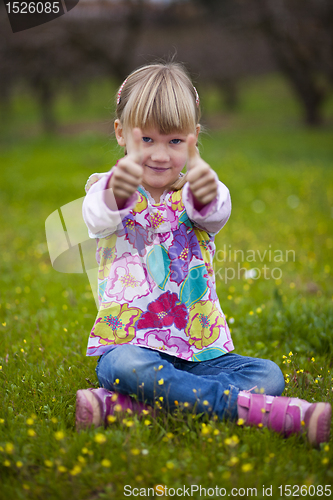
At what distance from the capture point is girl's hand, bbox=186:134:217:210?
6.80 feet

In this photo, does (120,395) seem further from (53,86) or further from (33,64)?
(53,86)

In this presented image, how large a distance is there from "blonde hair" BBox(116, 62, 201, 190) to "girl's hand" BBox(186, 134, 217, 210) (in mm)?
361

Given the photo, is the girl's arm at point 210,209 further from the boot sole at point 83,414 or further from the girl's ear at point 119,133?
the boot sole at point 83,414

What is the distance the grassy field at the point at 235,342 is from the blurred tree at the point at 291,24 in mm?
8355

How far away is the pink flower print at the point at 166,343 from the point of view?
2.40 meters

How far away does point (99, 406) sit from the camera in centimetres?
220

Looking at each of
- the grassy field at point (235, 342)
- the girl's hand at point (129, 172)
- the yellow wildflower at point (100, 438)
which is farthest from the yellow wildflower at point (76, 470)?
the girl's hand at point (129, 172)

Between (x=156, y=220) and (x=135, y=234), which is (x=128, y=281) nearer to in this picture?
(x=135, y=234)

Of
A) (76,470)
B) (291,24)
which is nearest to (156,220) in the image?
(76,470)

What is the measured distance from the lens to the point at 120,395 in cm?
231

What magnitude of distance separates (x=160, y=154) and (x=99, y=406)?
53.3 inches

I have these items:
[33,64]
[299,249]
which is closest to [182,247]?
[299,249]

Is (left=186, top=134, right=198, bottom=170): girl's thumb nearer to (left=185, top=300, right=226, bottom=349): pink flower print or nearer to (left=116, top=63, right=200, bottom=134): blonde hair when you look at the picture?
(left=116, top=63, right=200, bottom=134): blonde hair

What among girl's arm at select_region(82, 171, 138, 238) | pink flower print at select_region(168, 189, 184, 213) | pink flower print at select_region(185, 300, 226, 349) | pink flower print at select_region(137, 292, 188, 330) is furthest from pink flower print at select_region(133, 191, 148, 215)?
pink flower print at select_region(185, 300, 226, 349)
